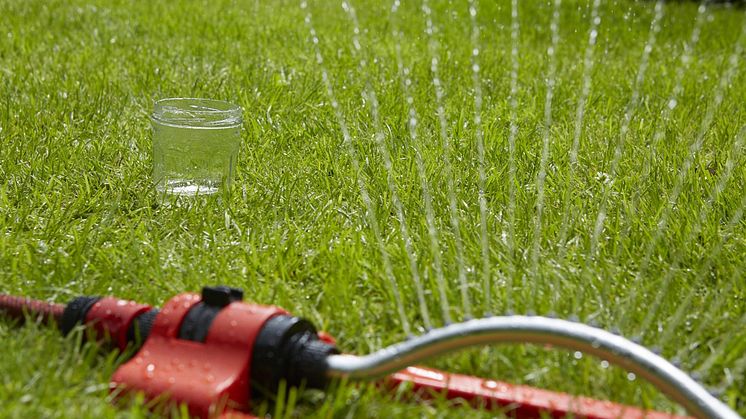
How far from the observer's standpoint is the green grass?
5.28 ft

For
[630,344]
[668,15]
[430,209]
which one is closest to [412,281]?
[430,209]

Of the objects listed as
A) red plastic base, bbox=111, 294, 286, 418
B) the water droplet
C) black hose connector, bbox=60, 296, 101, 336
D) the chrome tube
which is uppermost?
the chrome tube

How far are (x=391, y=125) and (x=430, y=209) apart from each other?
72cm

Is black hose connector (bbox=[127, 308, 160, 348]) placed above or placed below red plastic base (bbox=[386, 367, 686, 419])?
above

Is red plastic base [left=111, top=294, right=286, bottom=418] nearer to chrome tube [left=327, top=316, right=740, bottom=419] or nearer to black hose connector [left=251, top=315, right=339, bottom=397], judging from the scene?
black hose connector [left=251, top=315, right=339, bottom=397]

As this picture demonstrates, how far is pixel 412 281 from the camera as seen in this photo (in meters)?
1.86

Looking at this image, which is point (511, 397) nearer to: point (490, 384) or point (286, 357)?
point (490, 384)

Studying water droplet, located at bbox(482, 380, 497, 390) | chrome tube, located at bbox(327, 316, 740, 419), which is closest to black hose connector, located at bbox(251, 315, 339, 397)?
chrome tube, located at bbox(327, 316, 740, 419)

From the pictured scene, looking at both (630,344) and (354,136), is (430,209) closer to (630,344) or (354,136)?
(354,136)

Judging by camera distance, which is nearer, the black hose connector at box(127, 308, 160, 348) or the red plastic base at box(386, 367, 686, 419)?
the red plastic base at box(386, 367, 686, 419)

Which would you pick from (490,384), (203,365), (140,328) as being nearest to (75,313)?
(140,328)

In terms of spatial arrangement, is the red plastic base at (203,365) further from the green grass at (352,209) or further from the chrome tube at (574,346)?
the chrome tube at (574,346)

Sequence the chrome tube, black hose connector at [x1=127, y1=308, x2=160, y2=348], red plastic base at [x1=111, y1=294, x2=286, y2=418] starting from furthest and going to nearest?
black hose connector at [x1=127, y1=308, x2=160, y2=348] < red plastic base at [x1=111, y1=294, x2=286, y2=418] < the chrome tube

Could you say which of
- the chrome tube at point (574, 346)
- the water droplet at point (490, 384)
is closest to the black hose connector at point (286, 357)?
the chrome tube at point (574, 346)
